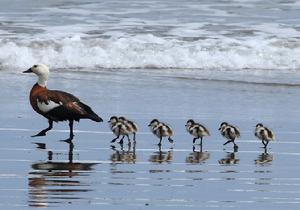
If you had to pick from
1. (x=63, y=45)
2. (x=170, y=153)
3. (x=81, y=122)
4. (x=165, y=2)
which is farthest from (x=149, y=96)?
(x=165, y=2)

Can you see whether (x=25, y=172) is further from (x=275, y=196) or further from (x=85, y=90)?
(x=85, y=90)

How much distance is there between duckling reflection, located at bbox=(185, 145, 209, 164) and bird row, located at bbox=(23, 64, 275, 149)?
0.52 m

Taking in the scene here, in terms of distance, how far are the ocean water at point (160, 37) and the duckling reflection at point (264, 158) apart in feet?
22.3

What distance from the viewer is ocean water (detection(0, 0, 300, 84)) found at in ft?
68.7

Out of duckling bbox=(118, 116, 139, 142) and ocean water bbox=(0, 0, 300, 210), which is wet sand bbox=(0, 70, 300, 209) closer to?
ocean water bbox=(0, 0, 300, 210)

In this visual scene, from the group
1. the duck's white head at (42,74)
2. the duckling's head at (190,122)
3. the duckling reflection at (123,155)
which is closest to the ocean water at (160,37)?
the duck's white head at (42,74)

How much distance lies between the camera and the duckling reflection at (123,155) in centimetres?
1152

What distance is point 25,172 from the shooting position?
416 inches

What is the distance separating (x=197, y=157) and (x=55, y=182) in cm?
207

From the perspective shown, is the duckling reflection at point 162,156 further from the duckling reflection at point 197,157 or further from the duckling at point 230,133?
the duckling at point 230,133

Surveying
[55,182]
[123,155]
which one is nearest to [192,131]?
[123,155]

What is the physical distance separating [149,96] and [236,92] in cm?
145

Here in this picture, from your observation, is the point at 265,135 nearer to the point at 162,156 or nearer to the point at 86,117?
the point at 162,156

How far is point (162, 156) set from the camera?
11820 mm
